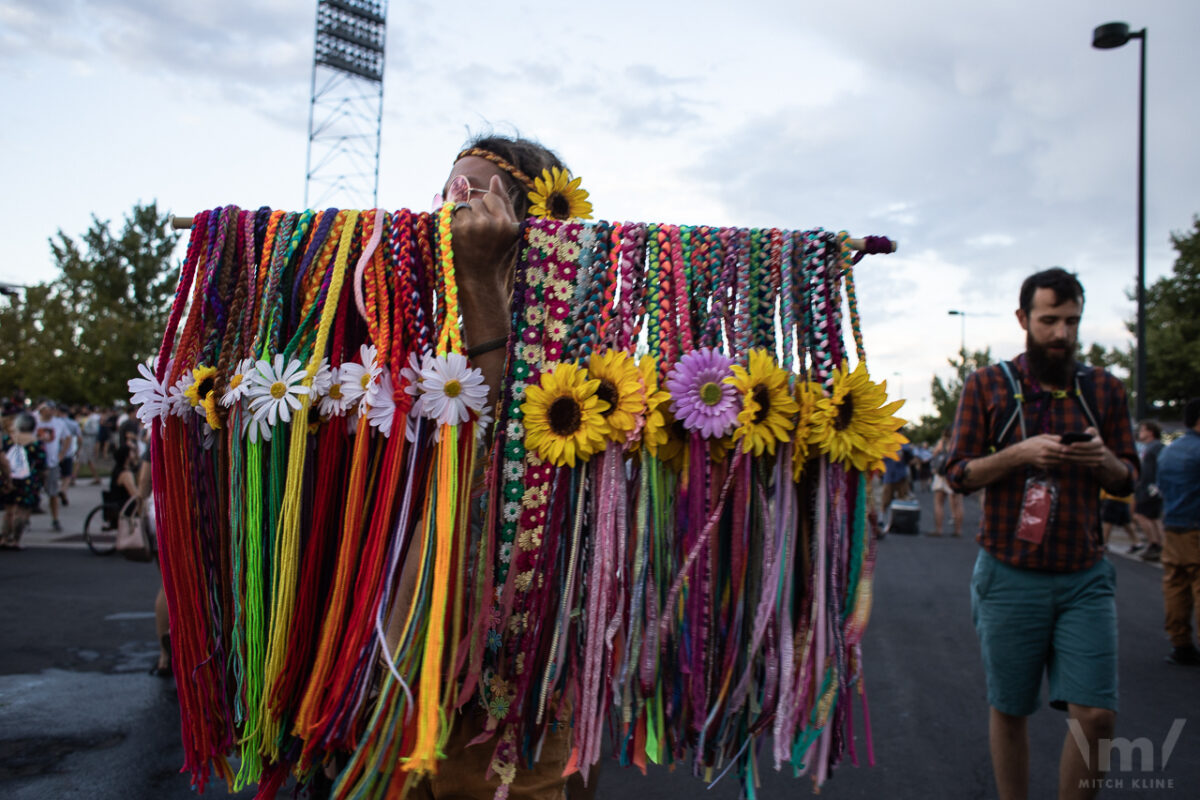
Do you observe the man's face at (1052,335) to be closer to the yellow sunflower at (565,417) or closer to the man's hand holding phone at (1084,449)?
the man's hand holding phone at (1084,449)

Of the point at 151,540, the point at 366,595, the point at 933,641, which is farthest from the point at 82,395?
the point at 366,595

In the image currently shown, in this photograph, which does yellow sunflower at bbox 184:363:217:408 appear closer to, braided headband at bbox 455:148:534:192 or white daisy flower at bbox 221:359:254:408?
white daisy flower at bbox 221:359:254:408

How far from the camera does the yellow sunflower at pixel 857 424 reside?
1359mm

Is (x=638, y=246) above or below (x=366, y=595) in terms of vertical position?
→ above

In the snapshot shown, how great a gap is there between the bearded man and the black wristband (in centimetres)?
191

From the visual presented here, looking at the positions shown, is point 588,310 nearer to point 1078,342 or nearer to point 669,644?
point 669,644

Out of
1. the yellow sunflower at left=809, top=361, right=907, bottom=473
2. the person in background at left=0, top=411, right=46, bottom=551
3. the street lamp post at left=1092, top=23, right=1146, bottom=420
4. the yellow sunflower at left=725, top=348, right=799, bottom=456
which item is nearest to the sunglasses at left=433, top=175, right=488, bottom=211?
the yellow sunflower at left=725, top=348, right=799, bottom=456

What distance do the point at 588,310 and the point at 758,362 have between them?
1.05 feet

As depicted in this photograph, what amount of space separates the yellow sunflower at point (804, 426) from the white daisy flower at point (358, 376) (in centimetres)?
74

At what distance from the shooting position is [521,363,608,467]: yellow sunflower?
1.36 metres

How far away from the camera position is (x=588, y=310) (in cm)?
145

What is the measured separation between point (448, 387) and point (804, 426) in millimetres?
621

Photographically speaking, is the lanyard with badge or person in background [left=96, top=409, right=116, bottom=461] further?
person in background [left=96, top=409, right=116, bottom=461]

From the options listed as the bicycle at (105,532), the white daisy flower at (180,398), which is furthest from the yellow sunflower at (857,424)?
the bicycle at (105,532)
